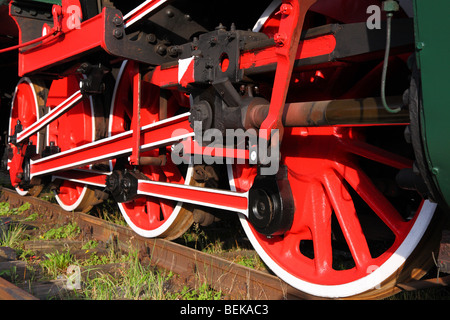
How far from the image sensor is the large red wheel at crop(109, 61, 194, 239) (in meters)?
3.24

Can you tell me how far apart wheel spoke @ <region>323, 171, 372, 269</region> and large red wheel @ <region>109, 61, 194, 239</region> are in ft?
3.54

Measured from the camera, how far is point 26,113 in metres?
5.19

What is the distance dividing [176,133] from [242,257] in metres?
0.94

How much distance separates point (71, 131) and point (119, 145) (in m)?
1.25

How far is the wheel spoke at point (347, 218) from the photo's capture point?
222 cm

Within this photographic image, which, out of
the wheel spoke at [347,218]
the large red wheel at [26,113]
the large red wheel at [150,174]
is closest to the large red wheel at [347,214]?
the wheel spoke at [347,218]

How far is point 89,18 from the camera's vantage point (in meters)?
3.15

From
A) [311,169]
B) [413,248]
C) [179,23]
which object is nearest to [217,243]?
[311,169]

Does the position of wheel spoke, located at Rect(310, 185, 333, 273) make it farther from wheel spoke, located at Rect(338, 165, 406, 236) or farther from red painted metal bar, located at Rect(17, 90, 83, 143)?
red painted metal bar, located at Rect(17, 90, 83, 143)

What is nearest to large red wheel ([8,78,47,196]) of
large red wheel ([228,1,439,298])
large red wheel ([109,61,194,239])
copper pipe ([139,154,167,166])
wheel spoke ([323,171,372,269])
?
large red wheel ([109,61,194,239])

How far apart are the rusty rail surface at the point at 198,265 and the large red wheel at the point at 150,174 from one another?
10cm

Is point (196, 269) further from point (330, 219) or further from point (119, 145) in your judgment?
point (119, 145)

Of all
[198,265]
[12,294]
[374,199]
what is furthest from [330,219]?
[12,294]
